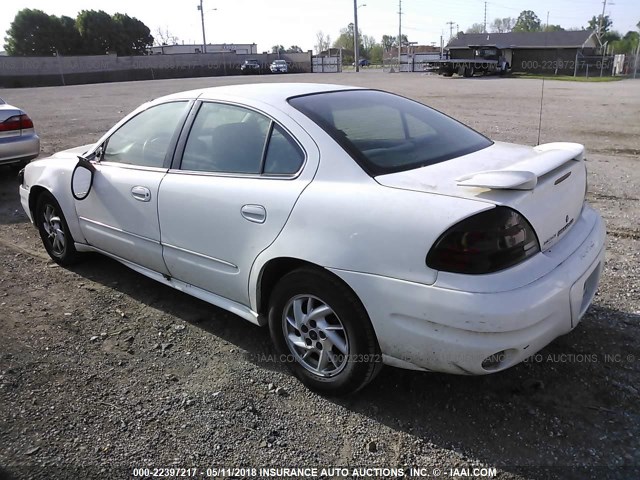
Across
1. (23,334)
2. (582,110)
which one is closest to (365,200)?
(23,334)

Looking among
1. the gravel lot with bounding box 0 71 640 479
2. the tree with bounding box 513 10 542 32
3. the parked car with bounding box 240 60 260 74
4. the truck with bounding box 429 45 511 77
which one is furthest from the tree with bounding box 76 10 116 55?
the tree with bounding box 513 10 542 32

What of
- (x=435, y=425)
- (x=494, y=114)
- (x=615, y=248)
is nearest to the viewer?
(x=435, y=425)

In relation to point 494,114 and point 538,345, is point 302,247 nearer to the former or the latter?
point 538,345

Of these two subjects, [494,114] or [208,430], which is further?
[494,114]

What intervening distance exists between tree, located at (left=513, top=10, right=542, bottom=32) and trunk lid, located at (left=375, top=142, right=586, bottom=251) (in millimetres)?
135740

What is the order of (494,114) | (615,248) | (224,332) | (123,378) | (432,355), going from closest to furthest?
(432,355), (123,378), (224,332), (615,248), (494,114)

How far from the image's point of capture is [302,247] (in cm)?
269

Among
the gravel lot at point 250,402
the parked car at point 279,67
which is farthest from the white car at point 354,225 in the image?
the parked car at point 279,67

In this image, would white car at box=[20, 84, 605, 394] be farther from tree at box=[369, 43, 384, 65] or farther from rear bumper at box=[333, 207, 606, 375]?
tree at box=[369, 43, 384, 65]

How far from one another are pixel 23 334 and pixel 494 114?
1355 cm

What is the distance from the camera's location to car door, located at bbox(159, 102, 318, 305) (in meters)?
2.89

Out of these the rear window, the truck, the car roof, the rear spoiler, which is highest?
the truck

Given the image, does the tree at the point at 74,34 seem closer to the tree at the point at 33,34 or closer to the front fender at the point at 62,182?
the tree at the point at 33,34

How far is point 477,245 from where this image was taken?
228 cm
